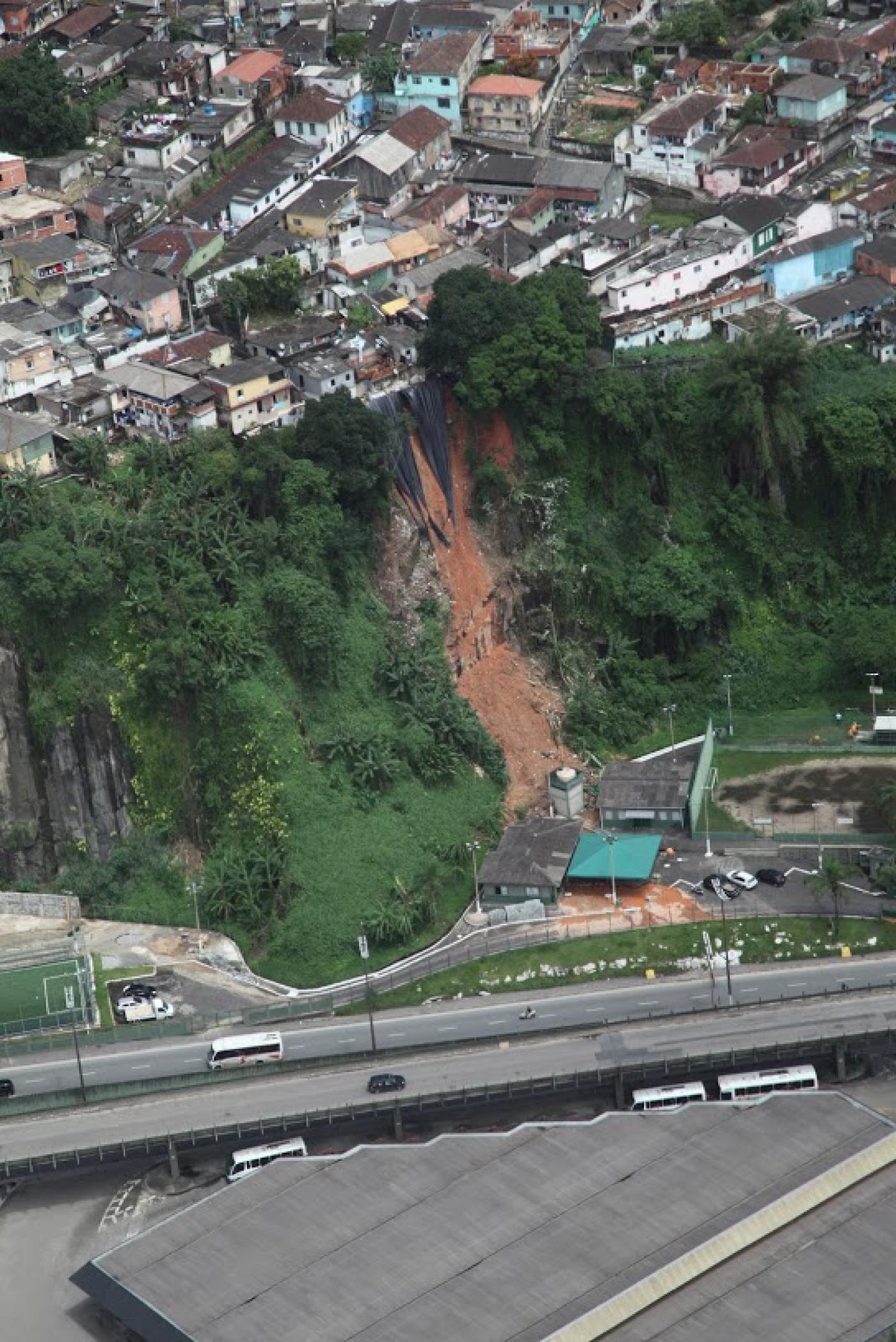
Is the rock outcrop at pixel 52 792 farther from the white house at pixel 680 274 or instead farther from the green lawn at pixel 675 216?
the green lawn at pixel 675 216

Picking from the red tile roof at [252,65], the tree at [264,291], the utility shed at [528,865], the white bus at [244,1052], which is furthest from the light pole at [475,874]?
the red tile roof at [252,65]

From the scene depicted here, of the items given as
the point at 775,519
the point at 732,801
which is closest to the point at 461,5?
the point at 775,519

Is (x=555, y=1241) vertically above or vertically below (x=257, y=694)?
below

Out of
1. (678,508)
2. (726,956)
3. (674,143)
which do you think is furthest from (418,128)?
(726,956)

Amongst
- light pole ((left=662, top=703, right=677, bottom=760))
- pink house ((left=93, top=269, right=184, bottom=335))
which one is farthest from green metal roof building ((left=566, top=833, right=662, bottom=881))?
pink house ((left=93, top=269, right=184, bottom=335))

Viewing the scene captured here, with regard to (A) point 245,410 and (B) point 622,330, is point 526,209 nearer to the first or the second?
(B) point 622,330

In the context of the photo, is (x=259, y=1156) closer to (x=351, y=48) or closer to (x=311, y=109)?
(x=311, y=109)
